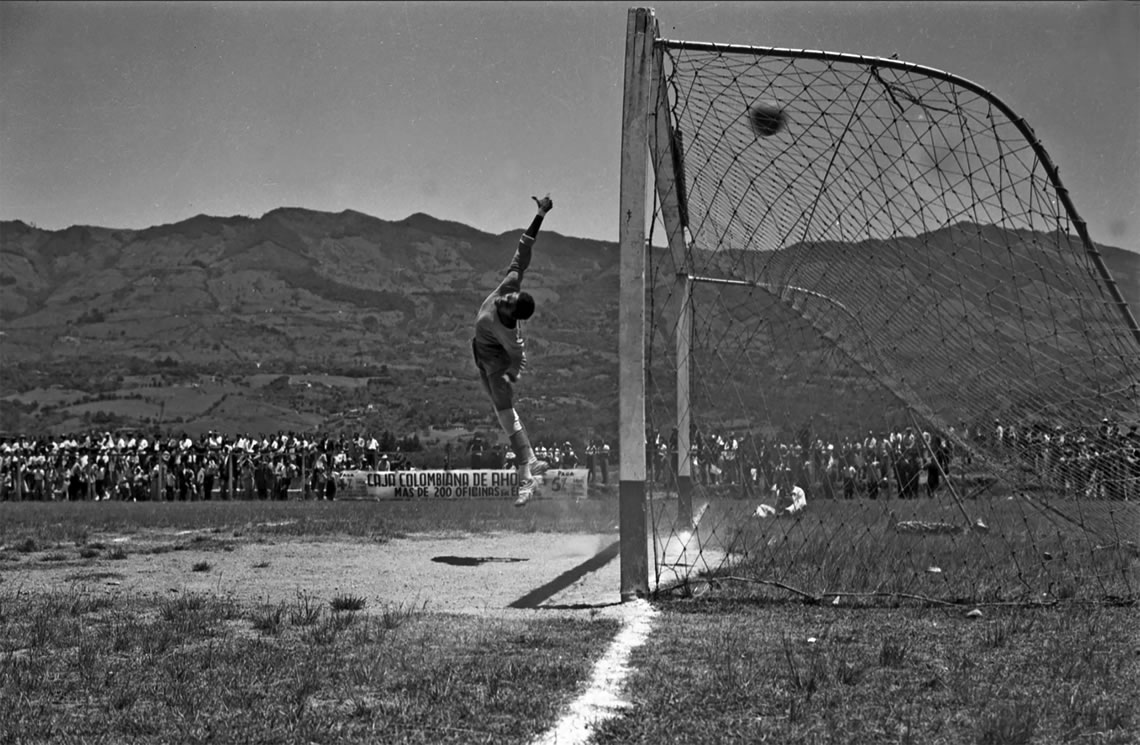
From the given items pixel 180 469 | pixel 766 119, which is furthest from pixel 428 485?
pixel 766 119

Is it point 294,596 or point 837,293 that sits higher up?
point 837,293

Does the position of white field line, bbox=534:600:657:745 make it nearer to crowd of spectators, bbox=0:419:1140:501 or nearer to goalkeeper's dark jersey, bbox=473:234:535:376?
goalkeeper's dark jersey, bbox=473:234:535:376

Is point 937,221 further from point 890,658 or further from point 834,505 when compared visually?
point 834,505

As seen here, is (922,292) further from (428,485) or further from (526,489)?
(428,485)

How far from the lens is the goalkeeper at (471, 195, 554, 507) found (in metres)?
11.2

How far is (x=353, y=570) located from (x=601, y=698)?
6.92m

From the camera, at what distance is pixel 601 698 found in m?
5.70

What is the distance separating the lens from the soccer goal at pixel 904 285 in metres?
9.71

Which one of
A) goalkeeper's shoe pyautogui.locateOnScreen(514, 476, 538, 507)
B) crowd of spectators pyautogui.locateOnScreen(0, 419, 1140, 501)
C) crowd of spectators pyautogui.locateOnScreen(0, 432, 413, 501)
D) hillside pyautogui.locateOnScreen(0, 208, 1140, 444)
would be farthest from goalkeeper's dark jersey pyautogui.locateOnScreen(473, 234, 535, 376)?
hillside pyautogui.locateOnScreen(0, 208, 1140, 444)

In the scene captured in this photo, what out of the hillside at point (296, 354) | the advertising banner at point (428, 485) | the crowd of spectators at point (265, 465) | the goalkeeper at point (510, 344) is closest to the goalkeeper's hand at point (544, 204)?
the goalkeeper at point (510, 344)

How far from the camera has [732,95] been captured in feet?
33.6

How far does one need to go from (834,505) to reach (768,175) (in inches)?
284

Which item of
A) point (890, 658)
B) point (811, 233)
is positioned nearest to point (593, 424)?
point (811, 233)

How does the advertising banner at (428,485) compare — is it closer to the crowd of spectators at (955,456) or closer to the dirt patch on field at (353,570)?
the crowd of spectators at (955,456)
